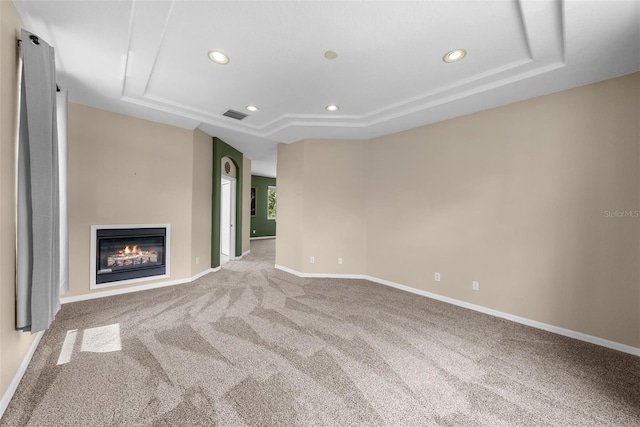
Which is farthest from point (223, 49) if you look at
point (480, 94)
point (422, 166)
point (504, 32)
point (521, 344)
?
point (521, 344)

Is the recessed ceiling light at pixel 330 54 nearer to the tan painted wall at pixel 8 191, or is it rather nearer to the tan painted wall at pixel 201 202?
the tan painted wall at pixel 8 191

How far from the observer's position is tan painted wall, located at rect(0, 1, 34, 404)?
5.24 feet

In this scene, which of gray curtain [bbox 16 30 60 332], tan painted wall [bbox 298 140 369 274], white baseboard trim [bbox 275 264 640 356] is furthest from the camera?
tan painted wall [bbox 298 140 369 274]

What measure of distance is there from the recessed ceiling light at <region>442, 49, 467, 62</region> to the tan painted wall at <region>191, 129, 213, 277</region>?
12.9ft

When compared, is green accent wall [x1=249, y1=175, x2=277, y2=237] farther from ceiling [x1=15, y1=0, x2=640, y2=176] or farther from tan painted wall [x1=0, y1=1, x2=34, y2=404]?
tan painted wall [x1=0, y1=1, x2=34, y2=404]

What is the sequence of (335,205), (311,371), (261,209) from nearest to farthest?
(311,371), (335,205), (261,209)

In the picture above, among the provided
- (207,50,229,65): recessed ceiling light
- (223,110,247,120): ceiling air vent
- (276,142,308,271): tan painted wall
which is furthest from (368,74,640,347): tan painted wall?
(207,50,229,65): recessed ceiling light

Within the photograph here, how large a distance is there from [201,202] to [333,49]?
142 inches

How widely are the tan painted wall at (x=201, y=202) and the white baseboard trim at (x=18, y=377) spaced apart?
7.37 feet

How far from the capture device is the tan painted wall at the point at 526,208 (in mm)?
2449

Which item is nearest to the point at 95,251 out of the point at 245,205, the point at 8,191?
the point at 8,191

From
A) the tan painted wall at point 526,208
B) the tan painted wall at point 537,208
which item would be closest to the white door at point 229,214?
the tan painted wall at point 526,208

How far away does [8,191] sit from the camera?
169 centimetres

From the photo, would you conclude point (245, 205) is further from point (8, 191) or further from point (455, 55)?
point (455, 55)
